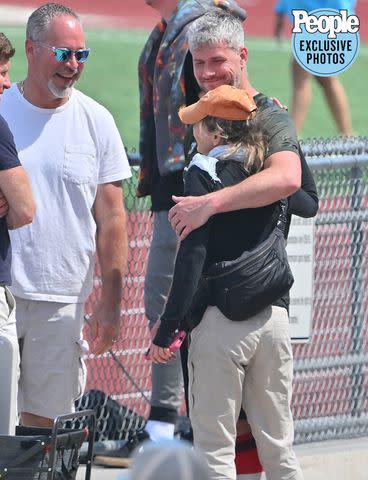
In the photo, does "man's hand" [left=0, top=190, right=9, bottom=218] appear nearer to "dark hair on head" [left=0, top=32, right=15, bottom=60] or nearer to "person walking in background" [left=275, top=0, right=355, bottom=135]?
"dark hair on head" [left=0, top=32, right=15, bottom=60]

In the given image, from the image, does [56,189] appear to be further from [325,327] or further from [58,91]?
[325,327]

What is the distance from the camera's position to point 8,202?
14.8ft

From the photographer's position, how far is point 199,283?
14.5ft

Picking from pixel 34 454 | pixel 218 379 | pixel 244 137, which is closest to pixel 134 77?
pixel 244 137

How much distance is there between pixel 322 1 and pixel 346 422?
19.2ft

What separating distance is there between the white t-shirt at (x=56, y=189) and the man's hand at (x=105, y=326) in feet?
0.37

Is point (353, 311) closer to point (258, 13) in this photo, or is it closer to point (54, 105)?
point (54, 105)

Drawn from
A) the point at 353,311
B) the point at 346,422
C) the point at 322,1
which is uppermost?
the point at 322,1

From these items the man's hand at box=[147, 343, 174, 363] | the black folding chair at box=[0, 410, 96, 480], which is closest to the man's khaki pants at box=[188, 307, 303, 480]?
the man's hand at box=[147, 343, 174, 363]

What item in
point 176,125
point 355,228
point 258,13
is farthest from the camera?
point 258,13

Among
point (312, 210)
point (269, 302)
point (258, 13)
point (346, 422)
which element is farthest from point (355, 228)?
point (258, 13)

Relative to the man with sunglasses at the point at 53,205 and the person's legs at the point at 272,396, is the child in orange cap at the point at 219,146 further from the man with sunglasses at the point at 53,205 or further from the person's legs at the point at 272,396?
the man with sunglasses at the point at 53,205

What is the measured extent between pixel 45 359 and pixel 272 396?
3.28 feet

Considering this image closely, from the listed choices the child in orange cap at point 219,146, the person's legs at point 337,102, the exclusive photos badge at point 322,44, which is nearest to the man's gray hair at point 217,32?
the child in orange cap at point 219,146
